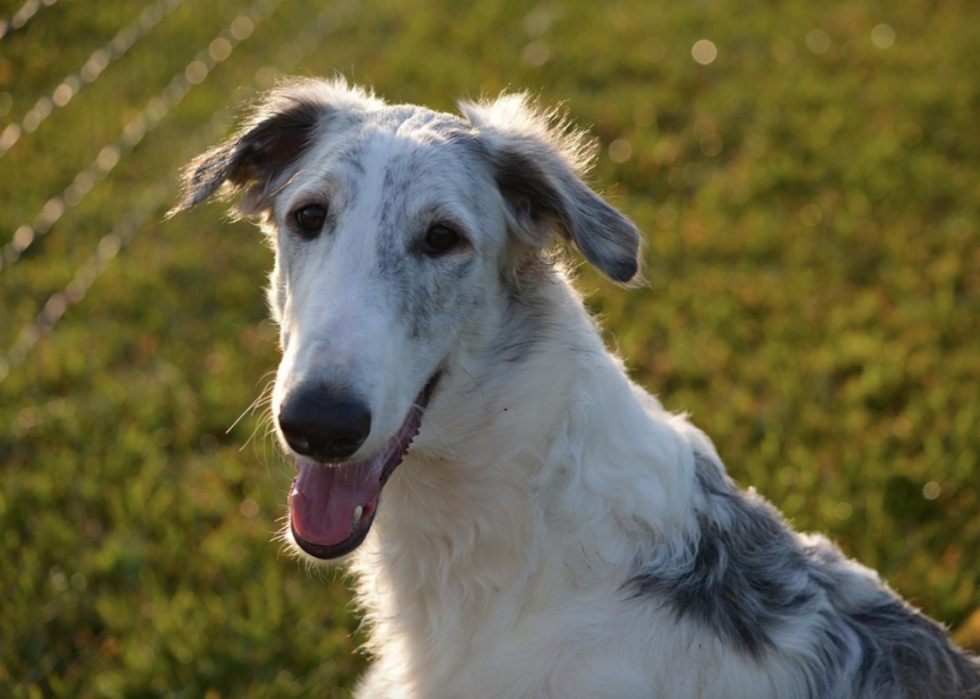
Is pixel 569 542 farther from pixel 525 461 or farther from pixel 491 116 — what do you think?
pixel 491 116

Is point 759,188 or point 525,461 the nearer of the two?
point 525,461

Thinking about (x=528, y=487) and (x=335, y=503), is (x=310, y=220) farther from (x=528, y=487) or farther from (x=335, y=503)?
(x=528, y=487)

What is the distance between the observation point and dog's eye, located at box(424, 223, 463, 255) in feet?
10.3

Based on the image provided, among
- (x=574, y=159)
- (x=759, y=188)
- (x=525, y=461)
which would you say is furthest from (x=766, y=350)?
(x=525, y=461)

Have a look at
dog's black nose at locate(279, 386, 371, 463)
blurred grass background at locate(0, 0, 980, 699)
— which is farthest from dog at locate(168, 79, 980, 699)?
blurred grass background at locate(0, 0, 980, 699)

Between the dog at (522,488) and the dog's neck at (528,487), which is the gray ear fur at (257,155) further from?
the dog's neck at (528,487)

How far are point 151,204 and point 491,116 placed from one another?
4.65m

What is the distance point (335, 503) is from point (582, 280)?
12.9 ft

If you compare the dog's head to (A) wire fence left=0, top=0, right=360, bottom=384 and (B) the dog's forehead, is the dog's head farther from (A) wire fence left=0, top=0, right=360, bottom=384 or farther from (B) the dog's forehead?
(A) wire fence left=0, top=0, right=360, bottom=384

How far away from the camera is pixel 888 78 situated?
941 cm

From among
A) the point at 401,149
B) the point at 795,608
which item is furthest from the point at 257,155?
the point at 795,608

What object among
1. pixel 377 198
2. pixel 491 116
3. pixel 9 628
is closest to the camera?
pixel 377 198

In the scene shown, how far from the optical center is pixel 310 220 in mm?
3176

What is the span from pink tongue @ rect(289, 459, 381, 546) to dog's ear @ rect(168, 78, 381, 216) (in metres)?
1.03
